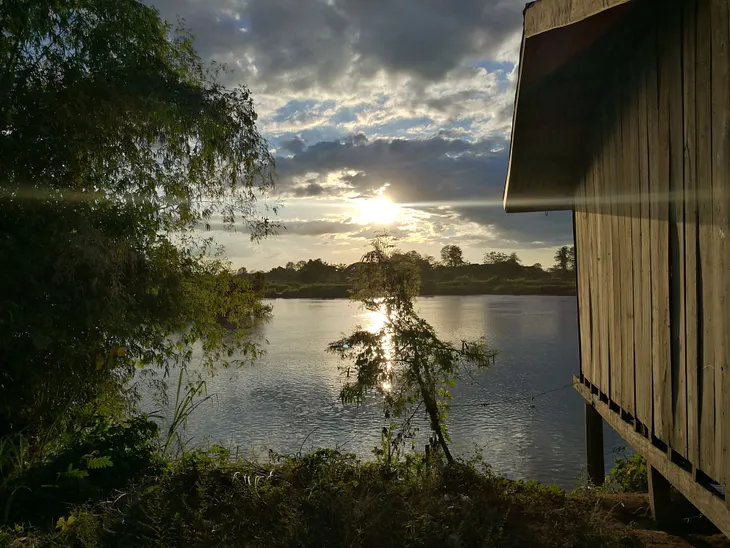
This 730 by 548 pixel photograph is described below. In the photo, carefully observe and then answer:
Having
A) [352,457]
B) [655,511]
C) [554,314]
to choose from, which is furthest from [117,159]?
[554,314]

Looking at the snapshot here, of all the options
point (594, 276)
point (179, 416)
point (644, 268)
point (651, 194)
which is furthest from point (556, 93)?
point (179, 416)

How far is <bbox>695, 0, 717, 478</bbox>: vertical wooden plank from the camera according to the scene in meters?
3.53

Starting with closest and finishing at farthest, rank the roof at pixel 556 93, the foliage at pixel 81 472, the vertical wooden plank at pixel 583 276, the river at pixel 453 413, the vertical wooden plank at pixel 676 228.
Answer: the vertical wooden plank at pixel 676 228 < the roof at pixel 556 93 < the foliage at pixel 81 472 < the vertical wooden plank at pixel 583 276 < the river at pixel 453 413

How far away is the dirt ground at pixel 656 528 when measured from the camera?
15.4ft

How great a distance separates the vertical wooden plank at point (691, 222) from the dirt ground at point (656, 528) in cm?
120

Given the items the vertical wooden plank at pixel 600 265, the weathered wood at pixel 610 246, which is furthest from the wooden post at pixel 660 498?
the vertical wooden plank at pixel 600 265

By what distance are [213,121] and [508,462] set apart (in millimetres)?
A: 6808

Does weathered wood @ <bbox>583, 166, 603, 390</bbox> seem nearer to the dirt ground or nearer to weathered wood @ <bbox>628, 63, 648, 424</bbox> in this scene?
the dirt ground

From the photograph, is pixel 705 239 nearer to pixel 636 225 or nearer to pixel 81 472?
pixel 636 225

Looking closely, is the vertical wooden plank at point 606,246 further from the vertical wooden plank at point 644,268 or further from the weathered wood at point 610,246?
the vertical wooden plank at point 644,268

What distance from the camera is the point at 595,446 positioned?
8.61 meters

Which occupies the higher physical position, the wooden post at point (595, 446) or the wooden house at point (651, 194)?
the wooden house at point (651, 194)

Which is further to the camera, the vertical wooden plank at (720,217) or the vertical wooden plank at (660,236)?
the vertical wooden plank at (660,236)

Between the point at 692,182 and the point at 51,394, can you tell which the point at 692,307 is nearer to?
the point at 692,182
